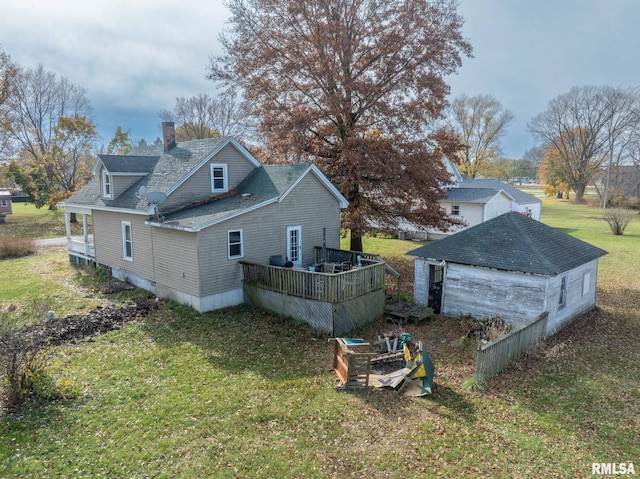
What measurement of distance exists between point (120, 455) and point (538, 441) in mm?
7967

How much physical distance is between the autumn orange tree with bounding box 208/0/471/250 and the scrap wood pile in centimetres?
1046

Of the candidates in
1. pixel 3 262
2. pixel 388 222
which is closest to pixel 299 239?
pixel 388 222

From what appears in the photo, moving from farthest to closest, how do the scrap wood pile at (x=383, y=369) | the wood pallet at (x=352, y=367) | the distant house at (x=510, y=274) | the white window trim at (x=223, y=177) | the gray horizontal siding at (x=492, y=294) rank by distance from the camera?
the white window trim at (x=223, y=177) → the distant house at (x=510, y=274) → the gray horizontal siding at (x=492, y=294) → the wood pallet at (x=352, y=367) → the scrap wood pile at (x=383, y=369)

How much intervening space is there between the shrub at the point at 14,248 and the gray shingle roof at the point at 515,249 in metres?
25.8

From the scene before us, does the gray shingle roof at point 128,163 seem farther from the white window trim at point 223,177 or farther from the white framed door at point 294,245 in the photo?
the white framed door at point 294,245

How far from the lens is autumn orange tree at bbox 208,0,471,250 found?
20.2 m

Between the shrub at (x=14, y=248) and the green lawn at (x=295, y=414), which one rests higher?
the shrub at (x=14, y=248)

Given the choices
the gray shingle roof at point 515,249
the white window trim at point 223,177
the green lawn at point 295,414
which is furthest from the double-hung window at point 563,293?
the white window trim at point 223,177

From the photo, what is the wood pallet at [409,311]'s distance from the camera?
15062 millimetres

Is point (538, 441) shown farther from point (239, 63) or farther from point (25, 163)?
point (25, 163)

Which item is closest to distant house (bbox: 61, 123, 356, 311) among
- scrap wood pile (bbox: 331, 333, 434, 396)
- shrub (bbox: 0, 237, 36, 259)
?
scrap wood pile (bbox: 331, 333, 434, 396)

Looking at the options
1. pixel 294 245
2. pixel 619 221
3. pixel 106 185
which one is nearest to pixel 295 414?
pixel 294 245

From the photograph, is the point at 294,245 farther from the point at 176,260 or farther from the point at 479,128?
the point at 479,128

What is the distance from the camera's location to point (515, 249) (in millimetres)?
14820
